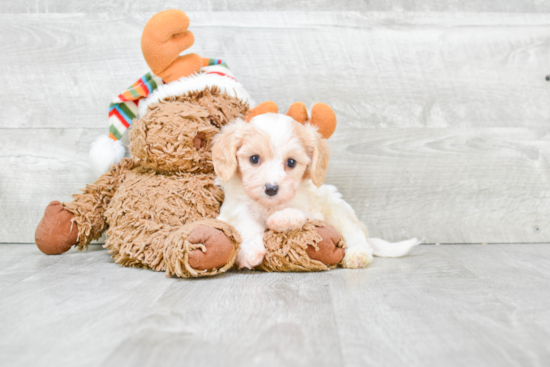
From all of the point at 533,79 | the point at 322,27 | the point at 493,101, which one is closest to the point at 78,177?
the point at 322,27

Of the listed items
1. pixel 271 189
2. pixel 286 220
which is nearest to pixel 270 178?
pixel 271 189

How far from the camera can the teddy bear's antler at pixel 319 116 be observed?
1453 millimetres

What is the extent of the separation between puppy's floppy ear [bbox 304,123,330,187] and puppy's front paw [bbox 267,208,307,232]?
13 cm

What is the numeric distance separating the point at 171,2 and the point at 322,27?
63 cm

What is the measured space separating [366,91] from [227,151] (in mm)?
776

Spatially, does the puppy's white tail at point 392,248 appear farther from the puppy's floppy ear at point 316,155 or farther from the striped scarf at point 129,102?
the striped scarf at point 129,102

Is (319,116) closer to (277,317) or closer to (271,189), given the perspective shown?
(271,189)

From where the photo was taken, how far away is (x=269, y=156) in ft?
4.26

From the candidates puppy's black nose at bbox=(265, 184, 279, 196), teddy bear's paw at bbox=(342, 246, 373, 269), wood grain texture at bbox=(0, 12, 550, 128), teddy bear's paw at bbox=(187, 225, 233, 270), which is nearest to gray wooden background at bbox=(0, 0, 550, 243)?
wood grain texture at bbox=(0, 12, 550, 128)

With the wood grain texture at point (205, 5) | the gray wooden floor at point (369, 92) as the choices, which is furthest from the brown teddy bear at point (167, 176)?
the wood grain texture at point (205, 5)

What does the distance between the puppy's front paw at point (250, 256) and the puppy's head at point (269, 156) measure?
138 mm

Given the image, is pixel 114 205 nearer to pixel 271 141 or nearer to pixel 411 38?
pixel 271 141

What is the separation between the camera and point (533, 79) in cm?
181

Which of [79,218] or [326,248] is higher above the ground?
[79,218]
